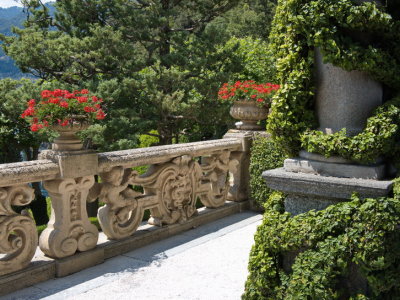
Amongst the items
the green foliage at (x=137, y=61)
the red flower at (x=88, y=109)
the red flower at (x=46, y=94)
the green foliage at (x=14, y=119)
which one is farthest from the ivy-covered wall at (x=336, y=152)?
the green foliage at (x=14, y=119)

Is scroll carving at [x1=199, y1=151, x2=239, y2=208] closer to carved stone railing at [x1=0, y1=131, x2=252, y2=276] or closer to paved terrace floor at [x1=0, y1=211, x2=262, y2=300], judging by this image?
carved stone railing at [x1=0, y1=131, x2=252, y2=276]

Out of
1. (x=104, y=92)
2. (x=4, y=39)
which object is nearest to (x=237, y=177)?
(x=104, y=92)

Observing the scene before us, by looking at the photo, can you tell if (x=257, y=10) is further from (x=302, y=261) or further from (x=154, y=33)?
(x=302, y=261)

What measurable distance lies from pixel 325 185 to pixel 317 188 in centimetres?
6

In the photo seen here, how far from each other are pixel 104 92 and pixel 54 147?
6449mm

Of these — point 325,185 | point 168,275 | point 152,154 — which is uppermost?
point 325,185

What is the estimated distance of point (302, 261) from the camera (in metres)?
2.99

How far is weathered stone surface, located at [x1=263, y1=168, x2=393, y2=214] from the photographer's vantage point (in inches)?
114

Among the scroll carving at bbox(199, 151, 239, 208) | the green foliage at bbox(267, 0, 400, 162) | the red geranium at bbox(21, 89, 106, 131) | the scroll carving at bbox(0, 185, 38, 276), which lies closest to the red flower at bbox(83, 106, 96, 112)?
the red geranium at bbox(21, 89, 106, 131)

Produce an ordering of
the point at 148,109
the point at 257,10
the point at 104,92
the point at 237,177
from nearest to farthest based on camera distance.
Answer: the point at 237,177 → the point at 104,92 → the point at 148,109 → the point at 257,10

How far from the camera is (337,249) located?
2.85 m

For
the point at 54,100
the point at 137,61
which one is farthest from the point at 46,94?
the point at 137,61

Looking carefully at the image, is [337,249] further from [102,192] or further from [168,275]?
[102,192]

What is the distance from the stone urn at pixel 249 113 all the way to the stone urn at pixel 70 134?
10.3ft
